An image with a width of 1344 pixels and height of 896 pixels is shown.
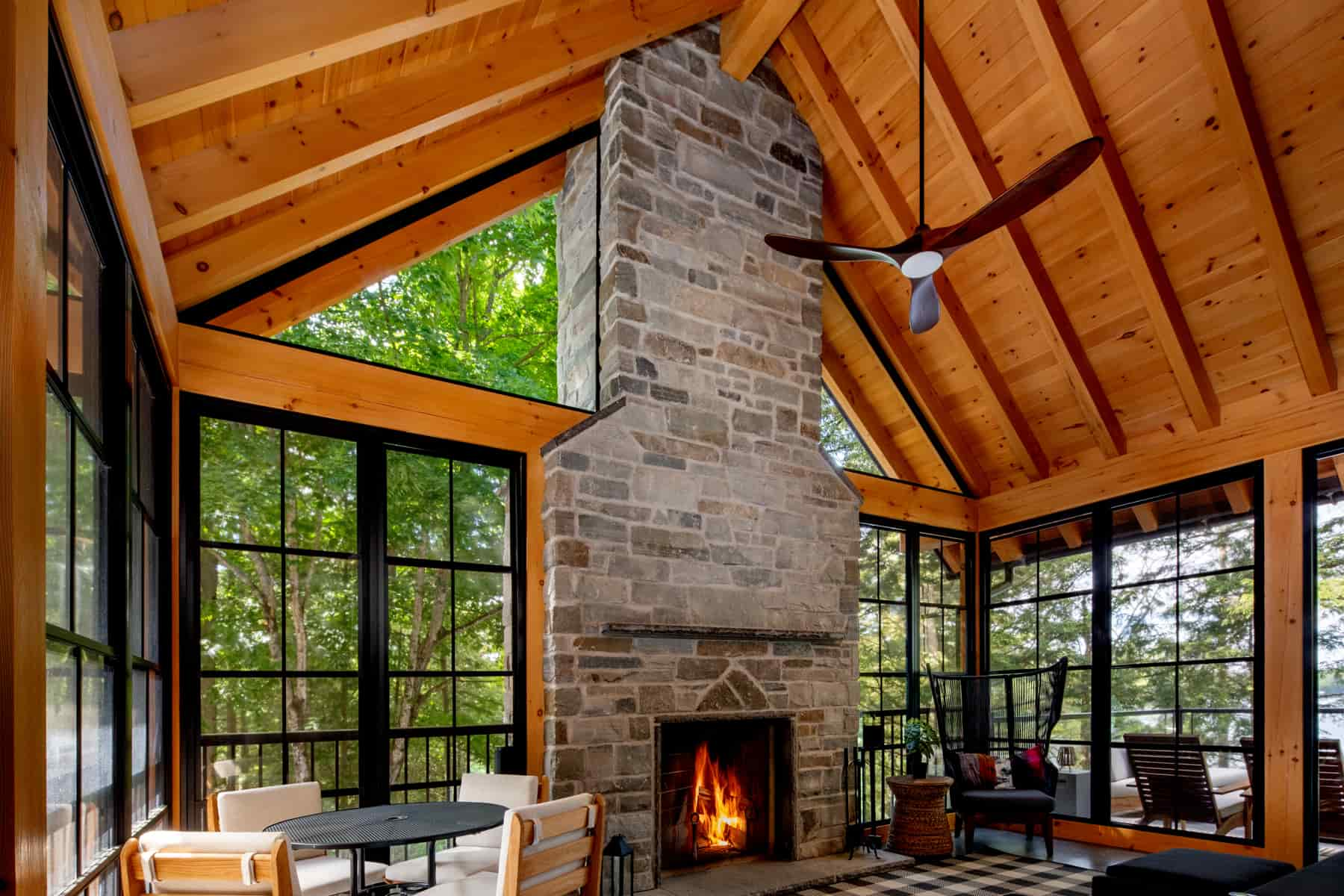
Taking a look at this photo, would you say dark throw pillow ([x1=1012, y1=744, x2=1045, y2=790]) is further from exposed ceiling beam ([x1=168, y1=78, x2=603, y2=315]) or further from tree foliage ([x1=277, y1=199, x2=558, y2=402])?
exposed ceiling beam ([x1=168, y1=78, x2=603, y2=315])

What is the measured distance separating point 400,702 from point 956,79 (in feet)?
15.9

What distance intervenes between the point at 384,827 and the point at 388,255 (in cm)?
341

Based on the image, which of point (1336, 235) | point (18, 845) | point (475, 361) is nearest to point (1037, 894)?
point (1336, 235)

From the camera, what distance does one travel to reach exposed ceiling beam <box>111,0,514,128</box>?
2.69 metres

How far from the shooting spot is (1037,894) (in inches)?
195

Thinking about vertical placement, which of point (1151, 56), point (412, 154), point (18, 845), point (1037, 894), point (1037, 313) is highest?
point (1151, 56)

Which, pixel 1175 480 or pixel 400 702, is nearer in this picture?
pixel 400 702

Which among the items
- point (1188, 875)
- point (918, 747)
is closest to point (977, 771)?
point (918, 747)

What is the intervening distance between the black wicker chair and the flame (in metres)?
1.55

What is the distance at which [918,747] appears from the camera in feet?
19.7

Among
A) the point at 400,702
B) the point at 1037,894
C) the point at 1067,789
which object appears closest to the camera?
the point at 400,702

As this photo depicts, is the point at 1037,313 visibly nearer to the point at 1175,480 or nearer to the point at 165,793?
the point at 1175,480

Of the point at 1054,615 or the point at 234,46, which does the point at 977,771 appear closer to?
the point at 1054,615

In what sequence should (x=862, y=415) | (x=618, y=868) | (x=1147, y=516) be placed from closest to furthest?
(x=618, y=868) → (x=1147, y=516) → (x=862, y=415)
